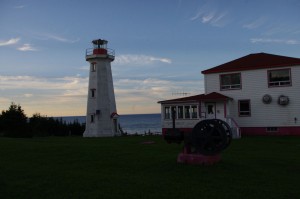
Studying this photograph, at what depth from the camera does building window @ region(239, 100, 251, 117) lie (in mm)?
31252

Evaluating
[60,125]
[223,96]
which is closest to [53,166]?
[223,96]

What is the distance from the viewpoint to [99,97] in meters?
38.4

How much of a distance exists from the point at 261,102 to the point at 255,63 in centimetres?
319

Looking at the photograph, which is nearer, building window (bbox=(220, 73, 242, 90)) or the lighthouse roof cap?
building window (bbox=(220, 73, 242, 90))

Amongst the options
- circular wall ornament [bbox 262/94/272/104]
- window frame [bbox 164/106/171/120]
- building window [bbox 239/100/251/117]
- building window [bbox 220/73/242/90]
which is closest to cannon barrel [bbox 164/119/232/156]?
circular wall ornament [bbox 262/94/272/104]

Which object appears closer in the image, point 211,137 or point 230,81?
point 211,137

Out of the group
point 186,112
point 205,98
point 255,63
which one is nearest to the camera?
point 205,98

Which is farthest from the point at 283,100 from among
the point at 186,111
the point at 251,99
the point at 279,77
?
the point at 186,111

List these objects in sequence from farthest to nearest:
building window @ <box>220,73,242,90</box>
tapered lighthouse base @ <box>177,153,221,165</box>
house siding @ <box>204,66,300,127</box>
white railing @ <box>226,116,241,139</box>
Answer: building window @ <box>220,73,242,90</box>
house siding @ <box>204,66,300,127</box>
white railing @ <box>226,116,241,139</box>
tapered lighthouse base @ <box>177,153,221,165</box>

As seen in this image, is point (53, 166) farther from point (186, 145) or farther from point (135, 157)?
point (186, 145)

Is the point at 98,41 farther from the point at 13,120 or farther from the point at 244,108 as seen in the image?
the point at 244,108

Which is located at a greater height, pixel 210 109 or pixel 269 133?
pixel 210 109

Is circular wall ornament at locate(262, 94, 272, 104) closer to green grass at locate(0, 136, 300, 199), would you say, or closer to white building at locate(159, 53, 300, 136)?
white building at locate(159, 53, 300, 136)

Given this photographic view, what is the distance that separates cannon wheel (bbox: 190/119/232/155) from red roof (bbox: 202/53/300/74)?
1870 cm
